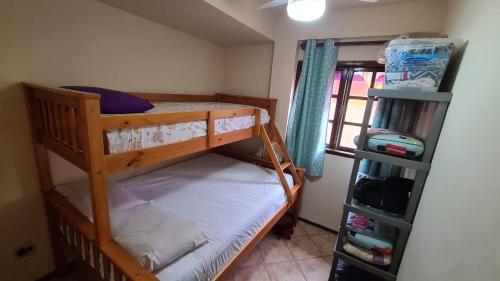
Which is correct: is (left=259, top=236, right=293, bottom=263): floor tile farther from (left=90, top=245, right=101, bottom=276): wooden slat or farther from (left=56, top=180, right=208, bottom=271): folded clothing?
(left=90, top=245, right=101, bottom=276): wooden slat

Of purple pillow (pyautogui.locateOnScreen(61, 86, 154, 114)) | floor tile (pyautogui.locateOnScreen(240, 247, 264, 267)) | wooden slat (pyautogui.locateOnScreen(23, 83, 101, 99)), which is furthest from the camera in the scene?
floor tile (pyautogui.locateOnScreen(240, 247, 264, 267))

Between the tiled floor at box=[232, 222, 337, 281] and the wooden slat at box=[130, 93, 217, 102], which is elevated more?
the wooden slat at box=[130, 93, 217, 102]

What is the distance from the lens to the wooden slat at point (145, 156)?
40.3 inches

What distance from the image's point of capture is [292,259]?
2049 mm

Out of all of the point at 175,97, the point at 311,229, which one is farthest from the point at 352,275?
the point at 175,97

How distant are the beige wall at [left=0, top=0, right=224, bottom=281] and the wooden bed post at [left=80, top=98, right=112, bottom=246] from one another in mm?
910

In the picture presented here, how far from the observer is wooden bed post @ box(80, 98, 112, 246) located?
0.87m

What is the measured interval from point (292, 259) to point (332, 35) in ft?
7.79

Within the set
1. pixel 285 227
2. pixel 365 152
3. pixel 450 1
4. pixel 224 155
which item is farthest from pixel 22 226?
pixel 450 1

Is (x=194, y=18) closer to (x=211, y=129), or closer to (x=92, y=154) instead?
(x=211, y=129)

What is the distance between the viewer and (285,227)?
2.34 m

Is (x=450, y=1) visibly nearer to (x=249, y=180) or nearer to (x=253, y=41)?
(x=253, y=41)

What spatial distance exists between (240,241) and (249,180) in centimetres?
81

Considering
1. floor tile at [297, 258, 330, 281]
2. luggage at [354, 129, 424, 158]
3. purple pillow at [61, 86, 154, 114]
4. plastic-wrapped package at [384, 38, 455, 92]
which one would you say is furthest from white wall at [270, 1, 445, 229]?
purple pillow at [61, 86, 154, 114]
